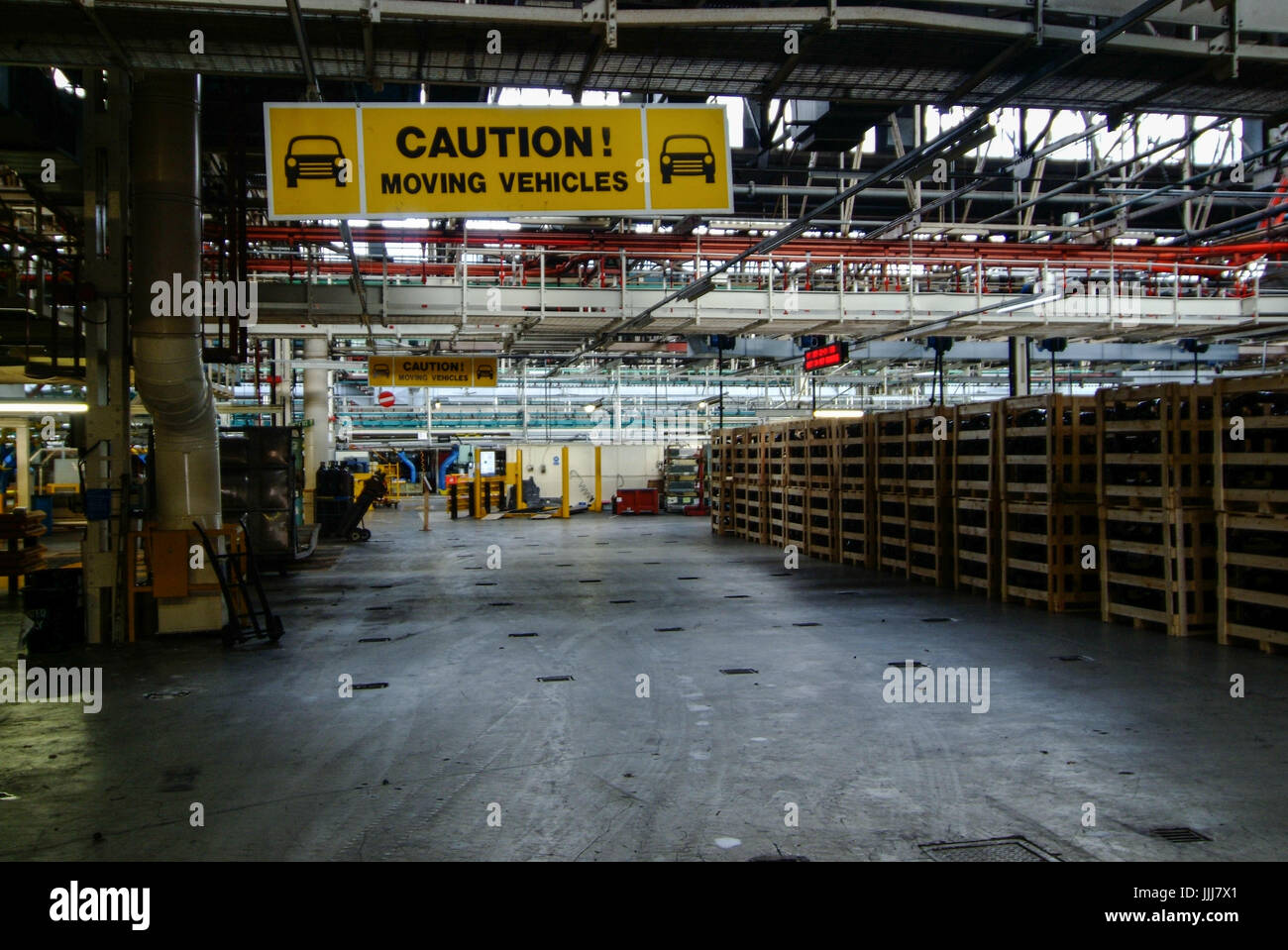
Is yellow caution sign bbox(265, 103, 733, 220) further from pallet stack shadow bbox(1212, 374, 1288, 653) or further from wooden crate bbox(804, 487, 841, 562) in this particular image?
wooden crate bbox(804, 487, 841, 562)

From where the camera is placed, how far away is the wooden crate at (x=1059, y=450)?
10.3 m

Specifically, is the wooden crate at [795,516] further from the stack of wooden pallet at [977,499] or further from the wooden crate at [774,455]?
the stack of wooden pallet at [977,499]

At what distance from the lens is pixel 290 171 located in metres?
5.91

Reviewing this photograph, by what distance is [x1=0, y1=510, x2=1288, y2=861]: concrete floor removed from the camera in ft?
14.4

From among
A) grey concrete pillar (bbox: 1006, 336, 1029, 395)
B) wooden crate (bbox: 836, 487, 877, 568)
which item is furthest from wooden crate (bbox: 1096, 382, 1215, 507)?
grey concrete pillar (bbox: 1006, 336, 1029, 395)

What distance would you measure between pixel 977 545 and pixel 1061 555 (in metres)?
1.91

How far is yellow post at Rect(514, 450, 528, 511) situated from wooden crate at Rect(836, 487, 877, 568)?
1643cm

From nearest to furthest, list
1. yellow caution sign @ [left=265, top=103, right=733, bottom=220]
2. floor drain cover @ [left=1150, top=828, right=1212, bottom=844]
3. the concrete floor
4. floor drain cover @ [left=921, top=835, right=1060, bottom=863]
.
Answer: floor drain cover @ [left=921, top=835, right=1060, bottom=863], floor drain cover @ [left=1150, top=828, right=1212, bottom=844], the concrete floor, yellow caution sign @ [left=265, top=103, right=733, bottom=220]

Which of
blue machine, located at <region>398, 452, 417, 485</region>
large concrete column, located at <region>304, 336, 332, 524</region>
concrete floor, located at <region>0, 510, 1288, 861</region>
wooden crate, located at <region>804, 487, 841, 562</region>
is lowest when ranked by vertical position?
concrete floor, located at <region>0, 510, 1288, 861</region>

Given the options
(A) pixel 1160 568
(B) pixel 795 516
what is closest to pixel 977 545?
(A) pixel 1160 568

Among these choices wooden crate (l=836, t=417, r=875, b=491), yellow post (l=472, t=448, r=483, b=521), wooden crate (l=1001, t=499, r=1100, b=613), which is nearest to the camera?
wooden crate (l=1001, t=499, r=1100, b=613)

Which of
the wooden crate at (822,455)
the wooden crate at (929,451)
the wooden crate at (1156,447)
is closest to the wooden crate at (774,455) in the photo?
the wooden crate at (822,455)
